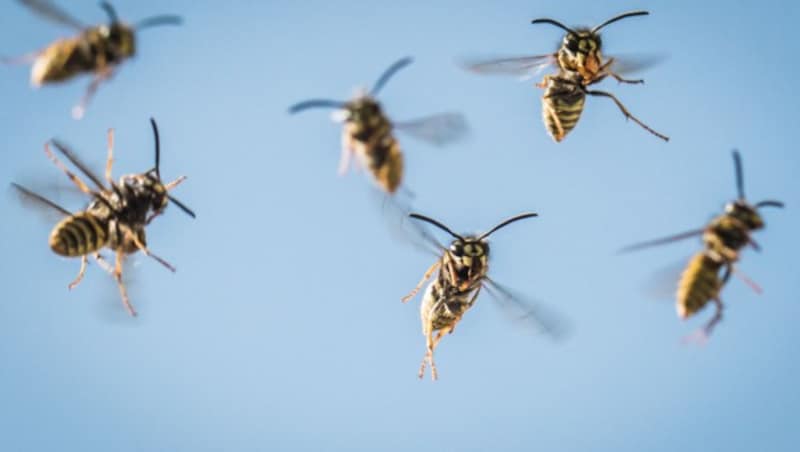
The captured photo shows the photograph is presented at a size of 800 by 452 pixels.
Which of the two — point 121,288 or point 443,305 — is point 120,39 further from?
point 443,305

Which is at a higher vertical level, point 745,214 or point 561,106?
point 561,106

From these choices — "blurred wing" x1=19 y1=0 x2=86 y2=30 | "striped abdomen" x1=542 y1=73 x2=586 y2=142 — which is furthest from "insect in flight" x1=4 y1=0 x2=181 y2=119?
"striped abdomen" x1=542 y1=73 x2=586 y2=142

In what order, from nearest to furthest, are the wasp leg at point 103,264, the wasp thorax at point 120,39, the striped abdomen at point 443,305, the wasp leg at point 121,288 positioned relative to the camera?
the wasp thorax at point 120,39
the wasp leg at point 121,288
the wasp leg at point 103,264
the striped abdomen at point 443,305

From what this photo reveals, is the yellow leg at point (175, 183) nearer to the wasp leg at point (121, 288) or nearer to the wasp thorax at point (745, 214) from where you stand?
the wasp leg at point (121, 288)

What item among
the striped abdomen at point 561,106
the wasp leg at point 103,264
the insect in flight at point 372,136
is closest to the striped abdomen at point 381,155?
the insect in flight at point 372,136

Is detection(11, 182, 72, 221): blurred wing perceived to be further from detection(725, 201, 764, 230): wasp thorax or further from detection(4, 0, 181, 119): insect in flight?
detection(725, 201, 764, 230): wasp thorax

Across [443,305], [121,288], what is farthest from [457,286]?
[121,288]
